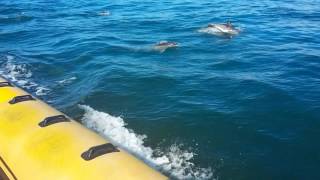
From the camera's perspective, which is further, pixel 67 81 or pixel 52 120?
pixel 67 81

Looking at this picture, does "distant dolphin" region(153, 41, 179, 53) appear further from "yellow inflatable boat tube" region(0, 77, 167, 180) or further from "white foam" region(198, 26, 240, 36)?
"yellow inflatable boat tube" region(0, 77, 167, 180)

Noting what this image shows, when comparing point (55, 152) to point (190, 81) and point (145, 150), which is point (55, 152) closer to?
point (145, 150)

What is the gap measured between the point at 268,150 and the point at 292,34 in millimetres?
13527

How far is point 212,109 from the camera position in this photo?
621 inches

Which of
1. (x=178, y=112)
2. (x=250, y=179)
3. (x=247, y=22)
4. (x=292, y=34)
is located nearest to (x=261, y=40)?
(x=292, y=34)

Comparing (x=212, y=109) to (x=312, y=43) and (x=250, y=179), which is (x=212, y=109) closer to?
(x=250, y=179)

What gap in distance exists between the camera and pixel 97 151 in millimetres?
8859

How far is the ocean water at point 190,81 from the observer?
13094 millimetres

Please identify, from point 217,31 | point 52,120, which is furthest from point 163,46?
point 52,120

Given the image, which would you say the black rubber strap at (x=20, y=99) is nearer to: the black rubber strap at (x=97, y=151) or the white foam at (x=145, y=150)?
the white foam at (x=145, y=150)

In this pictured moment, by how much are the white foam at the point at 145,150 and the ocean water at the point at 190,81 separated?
0.03 metres

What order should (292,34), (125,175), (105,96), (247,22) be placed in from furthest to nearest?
1. (247,22)
2. (292,34)
3. (105,96)
4. (125,175)

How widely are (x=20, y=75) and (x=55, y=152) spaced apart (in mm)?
12097

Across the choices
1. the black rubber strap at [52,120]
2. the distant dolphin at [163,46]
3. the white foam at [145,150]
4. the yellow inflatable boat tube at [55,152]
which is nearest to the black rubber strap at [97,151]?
the yellow inflatable boat tube at [55,152]
